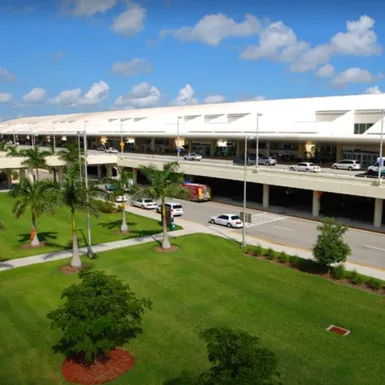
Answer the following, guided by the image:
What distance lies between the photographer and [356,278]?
82.6 ft

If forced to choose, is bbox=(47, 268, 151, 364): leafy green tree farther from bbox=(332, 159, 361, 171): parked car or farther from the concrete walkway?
bbox=(332, 159, 361, 171): parked car

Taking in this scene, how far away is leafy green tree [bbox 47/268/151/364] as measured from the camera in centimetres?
1455

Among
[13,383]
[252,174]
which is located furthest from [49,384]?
[252,174]

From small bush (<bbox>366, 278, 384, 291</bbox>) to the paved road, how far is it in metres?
3.94

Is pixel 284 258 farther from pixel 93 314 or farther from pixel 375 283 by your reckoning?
pixel 93 314

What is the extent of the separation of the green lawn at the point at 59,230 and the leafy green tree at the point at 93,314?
51.5 ft

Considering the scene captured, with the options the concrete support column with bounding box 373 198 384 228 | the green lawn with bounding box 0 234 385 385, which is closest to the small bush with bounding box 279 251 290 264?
the green lawn with bounding box 0 234 385 385

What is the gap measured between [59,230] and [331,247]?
2372cm

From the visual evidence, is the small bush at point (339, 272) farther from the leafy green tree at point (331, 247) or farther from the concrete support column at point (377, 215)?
the concrete support column at point (377, 215)

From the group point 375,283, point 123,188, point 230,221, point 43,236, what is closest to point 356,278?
point 375,283

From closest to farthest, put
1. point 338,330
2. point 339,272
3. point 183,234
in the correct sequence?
point 338,330, point 339,272, point 183,234

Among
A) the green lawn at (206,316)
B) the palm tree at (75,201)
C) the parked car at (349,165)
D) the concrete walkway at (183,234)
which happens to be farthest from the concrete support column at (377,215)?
the palm tree at (75,201)

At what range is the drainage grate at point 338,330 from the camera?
19078 millimetres

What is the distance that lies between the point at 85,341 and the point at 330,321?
460 inches
